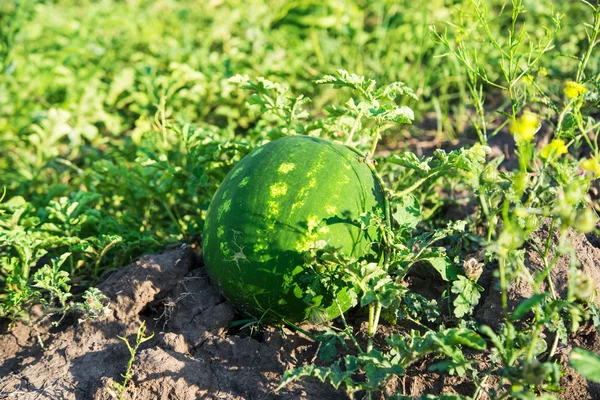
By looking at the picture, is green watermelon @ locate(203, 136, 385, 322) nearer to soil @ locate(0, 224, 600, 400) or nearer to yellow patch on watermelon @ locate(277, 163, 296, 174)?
yellow patch on watermelon @ locate(277, 163, 296, 174)

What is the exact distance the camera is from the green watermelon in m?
2.49

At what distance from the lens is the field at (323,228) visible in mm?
2328

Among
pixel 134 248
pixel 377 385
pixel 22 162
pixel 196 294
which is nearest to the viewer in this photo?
pixel 377 385

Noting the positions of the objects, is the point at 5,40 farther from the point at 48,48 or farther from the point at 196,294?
the point at 196,294

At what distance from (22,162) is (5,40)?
966mm

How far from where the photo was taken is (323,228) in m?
2.48

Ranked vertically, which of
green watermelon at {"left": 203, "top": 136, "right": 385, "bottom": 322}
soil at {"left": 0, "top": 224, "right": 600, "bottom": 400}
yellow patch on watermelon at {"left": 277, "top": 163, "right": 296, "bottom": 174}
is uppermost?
yellow patch on watermelon at {"left": 277, "top": 163, "right": 296, "bottom": 174}

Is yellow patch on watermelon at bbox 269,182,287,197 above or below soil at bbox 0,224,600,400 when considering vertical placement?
above

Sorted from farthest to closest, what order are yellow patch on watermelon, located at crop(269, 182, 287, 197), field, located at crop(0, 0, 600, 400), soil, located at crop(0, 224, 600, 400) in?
1. yellow patch on watermelon, located at crop(269, 182, 287, 197)
2. soil, located at crop(0, 224, 600, 400)
3. field, located at crop(0, 0, 600, 400)

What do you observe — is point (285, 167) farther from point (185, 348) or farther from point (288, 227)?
point (185, 348)

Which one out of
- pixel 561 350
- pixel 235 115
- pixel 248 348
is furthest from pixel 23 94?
pixel 561 350

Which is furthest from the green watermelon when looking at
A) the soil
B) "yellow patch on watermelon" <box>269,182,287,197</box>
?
the soil

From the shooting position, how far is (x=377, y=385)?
2.16 m

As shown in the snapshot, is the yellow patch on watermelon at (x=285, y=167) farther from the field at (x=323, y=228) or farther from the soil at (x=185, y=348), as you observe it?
the soil at (x=185, y=348)
